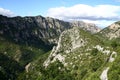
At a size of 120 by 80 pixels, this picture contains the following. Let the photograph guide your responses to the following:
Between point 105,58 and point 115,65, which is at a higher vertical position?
point 115,65

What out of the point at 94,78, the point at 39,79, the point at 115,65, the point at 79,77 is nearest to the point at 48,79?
the point at 39,79

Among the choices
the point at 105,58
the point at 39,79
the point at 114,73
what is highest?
the point at 114,73

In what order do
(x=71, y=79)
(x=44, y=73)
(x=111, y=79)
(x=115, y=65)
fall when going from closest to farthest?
(x=111, y=79), (x=115, y=65), (x=71, y=79), (x=44, y=73)

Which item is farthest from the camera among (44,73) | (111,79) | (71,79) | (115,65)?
(44,73)

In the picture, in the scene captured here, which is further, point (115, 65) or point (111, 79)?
point (115, 65)

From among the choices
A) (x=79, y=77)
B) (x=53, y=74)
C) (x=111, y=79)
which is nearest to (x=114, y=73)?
(x=111, y=79)

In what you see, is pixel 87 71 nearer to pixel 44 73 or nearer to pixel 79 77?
pixel 79 77

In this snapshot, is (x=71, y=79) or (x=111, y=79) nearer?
(x=111, y=79)

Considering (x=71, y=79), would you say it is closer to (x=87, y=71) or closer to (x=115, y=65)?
(x=87, y=71)

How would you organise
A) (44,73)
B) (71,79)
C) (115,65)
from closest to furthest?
(115,65) → (71,79) → (44,73)
